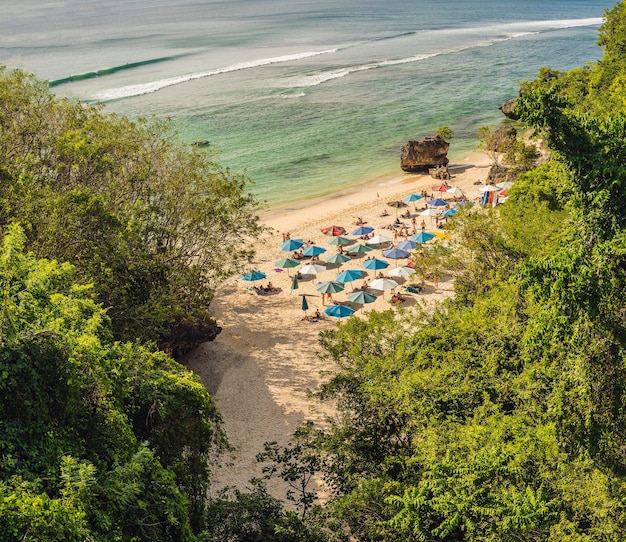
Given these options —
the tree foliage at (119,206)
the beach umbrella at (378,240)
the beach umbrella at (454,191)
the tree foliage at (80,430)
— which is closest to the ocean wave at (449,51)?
the beach umbrella at (454,191)

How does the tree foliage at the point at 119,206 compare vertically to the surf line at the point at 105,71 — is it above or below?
below

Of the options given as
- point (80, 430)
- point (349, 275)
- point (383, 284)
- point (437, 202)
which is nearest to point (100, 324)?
point (80, 430)

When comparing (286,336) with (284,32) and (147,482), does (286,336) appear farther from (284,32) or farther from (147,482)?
(284,32)

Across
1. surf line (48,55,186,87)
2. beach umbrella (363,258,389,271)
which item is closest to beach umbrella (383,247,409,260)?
beach umbrella (363,258,389,271)

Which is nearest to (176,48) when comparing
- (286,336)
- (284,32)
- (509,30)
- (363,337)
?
(284,32)

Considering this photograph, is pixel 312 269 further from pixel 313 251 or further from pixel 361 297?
pixel 361 297

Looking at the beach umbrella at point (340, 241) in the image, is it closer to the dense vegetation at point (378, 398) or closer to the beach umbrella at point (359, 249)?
the beach umbrella at point (359, 249)
